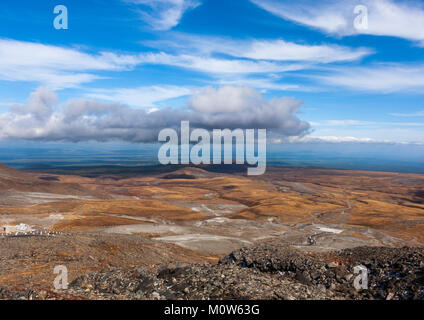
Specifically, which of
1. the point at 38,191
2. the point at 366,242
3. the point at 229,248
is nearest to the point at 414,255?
the point at 229,248

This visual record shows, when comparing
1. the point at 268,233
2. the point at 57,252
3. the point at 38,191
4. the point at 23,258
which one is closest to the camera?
the point at 23,258

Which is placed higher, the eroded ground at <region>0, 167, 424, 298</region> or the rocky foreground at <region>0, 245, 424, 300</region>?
the rocky foreground at <region>0, 245, 424, 300</region>

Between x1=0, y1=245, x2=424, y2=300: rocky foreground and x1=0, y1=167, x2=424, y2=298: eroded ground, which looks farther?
x1=0, y1=167, x2=424, y2=298: eroded ground

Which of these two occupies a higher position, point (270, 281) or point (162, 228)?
point (270, 281)

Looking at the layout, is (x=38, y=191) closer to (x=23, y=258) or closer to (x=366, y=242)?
(x=23, y=258)

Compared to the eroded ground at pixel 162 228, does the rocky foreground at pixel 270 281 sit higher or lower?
higher

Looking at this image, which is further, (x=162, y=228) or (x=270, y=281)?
(x=162, y=228)
